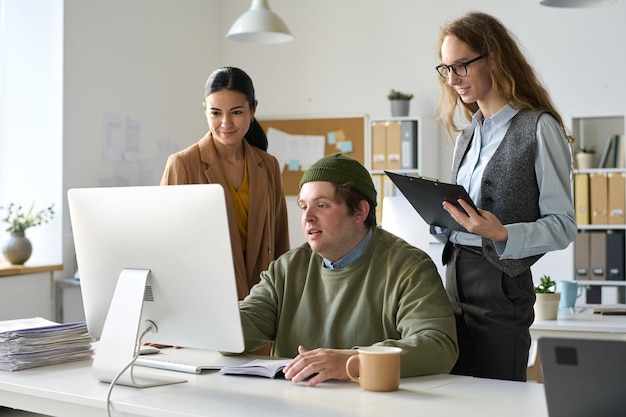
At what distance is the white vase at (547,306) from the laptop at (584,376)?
6.85ft

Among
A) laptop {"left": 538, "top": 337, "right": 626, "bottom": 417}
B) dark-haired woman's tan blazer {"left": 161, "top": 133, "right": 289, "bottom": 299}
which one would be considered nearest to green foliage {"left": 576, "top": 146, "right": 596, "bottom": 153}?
dark-haired woman's tan blazer {"left": 161, "top": 133, "right": 289, "bottom": 299}

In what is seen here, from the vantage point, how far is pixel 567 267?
570 centimetres

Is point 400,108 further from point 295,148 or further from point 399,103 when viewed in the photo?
point 295,148

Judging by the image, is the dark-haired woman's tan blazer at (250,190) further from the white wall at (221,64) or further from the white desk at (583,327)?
the white wall at (221,64)

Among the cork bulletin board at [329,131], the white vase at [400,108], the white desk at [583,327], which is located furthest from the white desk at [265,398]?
the cork bulletin board at [329,131]

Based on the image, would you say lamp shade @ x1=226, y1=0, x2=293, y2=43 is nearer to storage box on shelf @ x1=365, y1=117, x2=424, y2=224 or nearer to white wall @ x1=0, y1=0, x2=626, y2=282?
white wall @ x1=0, y1=0, x2=626, y2=282

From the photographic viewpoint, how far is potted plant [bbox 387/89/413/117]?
19.3ft

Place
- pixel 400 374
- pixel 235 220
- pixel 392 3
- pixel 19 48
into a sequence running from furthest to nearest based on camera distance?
pixel 392 3
pixel 19 48
pixel 235 220
pixel 400 374

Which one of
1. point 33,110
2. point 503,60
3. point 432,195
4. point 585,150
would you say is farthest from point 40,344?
point 585,150

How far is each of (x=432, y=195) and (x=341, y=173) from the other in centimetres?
27

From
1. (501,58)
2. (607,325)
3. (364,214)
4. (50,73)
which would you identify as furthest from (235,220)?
(50,73)

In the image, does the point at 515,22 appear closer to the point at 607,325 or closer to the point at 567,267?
the point at 567,267

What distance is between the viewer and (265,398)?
66.4 inches

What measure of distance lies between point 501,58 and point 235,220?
0.99 m
